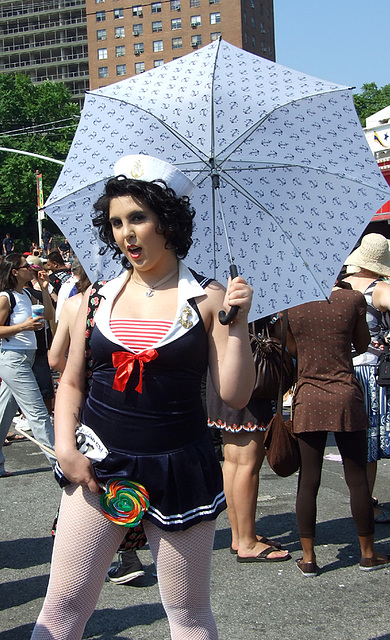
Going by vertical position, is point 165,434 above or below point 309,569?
above

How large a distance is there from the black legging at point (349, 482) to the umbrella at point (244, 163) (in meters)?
1.62

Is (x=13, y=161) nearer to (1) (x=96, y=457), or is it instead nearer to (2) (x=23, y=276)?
(2) (x=23, y=276)

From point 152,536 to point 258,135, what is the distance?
1627mm

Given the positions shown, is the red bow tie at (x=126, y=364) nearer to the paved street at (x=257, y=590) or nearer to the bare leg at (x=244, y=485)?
the paved street at (x=257, y=590)

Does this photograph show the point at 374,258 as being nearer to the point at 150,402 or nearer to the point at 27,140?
the point at 150,402

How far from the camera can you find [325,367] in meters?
4.51

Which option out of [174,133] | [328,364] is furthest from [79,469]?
[328,364]

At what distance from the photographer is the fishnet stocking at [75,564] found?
2461 mm

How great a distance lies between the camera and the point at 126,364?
245cm

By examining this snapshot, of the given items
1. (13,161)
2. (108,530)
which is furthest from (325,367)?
(13,161)

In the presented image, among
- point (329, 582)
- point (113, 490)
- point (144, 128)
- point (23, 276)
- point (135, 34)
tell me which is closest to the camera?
point (113, 490)

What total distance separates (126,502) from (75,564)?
268 mm

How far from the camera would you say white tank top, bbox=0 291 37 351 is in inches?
274

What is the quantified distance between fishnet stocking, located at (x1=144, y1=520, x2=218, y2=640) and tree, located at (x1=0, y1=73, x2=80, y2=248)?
60.7m
